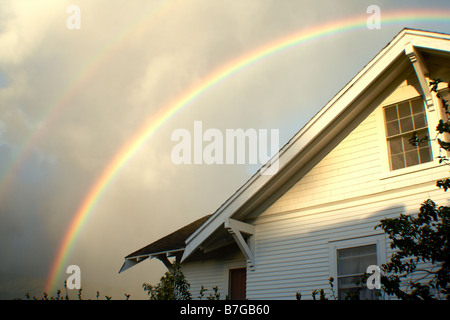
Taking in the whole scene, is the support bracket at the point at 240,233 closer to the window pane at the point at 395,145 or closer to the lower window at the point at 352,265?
the lower window at the point at 352,265

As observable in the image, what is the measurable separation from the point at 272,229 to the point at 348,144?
2.82 m

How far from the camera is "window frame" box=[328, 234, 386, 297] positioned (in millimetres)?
9352

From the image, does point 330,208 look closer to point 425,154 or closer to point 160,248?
point 425,154

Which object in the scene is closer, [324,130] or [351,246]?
[351,246]

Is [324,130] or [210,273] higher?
[324,130]

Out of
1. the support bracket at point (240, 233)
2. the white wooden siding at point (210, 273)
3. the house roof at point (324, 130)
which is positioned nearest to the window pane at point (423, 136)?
the house roof at point (324, 130)

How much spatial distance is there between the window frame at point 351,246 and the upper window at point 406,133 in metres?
1.65

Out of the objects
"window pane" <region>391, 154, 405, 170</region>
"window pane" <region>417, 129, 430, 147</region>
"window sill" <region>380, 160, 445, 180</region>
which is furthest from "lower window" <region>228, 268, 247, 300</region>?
"window pane" <region>417, 129, 430, 147</region>

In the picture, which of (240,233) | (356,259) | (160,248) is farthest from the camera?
(160,248)

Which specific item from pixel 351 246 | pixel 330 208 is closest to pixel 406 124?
pixel 330 208

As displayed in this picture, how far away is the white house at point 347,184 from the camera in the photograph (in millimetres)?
9656

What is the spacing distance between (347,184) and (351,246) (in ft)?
4.74

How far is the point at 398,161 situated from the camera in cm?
995
